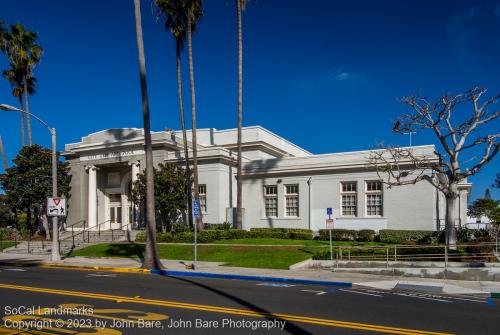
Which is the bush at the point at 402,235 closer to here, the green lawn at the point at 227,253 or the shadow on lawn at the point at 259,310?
the green lawn at the point at 227,253

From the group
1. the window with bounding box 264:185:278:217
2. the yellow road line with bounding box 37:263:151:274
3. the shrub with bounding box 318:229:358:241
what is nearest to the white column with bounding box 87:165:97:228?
the window with bounding box 264:185:278:217

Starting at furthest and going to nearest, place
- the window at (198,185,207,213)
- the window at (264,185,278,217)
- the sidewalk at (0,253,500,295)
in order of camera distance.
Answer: the window at (198,185,207,213)
the window at (264,185,278,217)
the sidewalk at (0,253,500,295)

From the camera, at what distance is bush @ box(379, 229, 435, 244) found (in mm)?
27288

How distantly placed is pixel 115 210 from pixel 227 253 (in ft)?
63.8

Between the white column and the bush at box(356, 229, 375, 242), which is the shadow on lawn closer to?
the bush at box(356, 229, 375, 242)

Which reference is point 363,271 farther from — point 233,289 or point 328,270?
point 233,289

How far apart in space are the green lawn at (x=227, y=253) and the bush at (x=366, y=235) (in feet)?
23.7

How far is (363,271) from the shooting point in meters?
18.0

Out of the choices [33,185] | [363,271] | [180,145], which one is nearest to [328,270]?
[363,271]

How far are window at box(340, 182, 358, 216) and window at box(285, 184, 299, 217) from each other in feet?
11.7

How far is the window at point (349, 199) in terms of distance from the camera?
3119cm

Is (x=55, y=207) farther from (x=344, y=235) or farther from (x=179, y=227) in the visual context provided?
(x=344, y=235)

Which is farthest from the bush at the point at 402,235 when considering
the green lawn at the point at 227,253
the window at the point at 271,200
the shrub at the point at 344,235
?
the window at the point at 271,200

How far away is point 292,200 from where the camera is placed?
33750 millimetres
